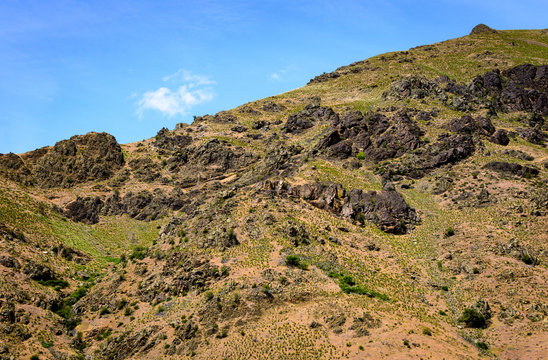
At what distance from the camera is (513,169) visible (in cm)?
9406

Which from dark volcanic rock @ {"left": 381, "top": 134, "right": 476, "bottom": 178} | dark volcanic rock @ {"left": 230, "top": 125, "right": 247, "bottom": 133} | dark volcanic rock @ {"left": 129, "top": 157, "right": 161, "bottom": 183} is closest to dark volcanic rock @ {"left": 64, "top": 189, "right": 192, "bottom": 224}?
dark volcanic rock @ {"left": 129, "top": 157, "right": 161, "bottom": 183}

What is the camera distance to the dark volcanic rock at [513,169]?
92.9 metres

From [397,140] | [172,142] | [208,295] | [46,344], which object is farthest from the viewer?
[172,142]

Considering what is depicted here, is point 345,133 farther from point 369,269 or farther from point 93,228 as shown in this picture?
point 93,228

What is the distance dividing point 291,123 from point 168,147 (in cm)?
4983

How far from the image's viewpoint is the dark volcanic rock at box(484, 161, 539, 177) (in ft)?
305

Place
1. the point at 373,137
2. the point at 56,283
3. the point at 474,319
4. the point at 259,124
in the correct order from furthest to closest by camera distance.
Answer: the point at 259,124 → the point at 373,137 → the point at 56,283 → the point at 474,319

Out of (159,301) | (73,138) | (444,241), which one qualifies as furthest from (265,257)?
(73,138)

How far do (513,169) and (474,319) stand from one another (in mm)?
51095

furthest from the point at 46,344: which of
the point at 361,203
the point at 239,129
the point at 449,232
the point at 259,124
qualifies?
the point at 259,124

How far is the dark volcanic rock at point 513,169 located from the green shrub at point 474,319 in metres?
48.5

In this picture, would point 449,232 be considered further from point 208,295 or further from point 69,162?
point 69,162

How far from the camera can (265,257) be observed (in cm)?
7488

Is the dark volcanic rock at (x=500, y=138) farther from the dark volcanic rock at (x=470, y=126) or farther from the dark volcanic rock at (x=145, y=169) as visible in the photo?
the dark volcanic rock at (x=145, y=169)
